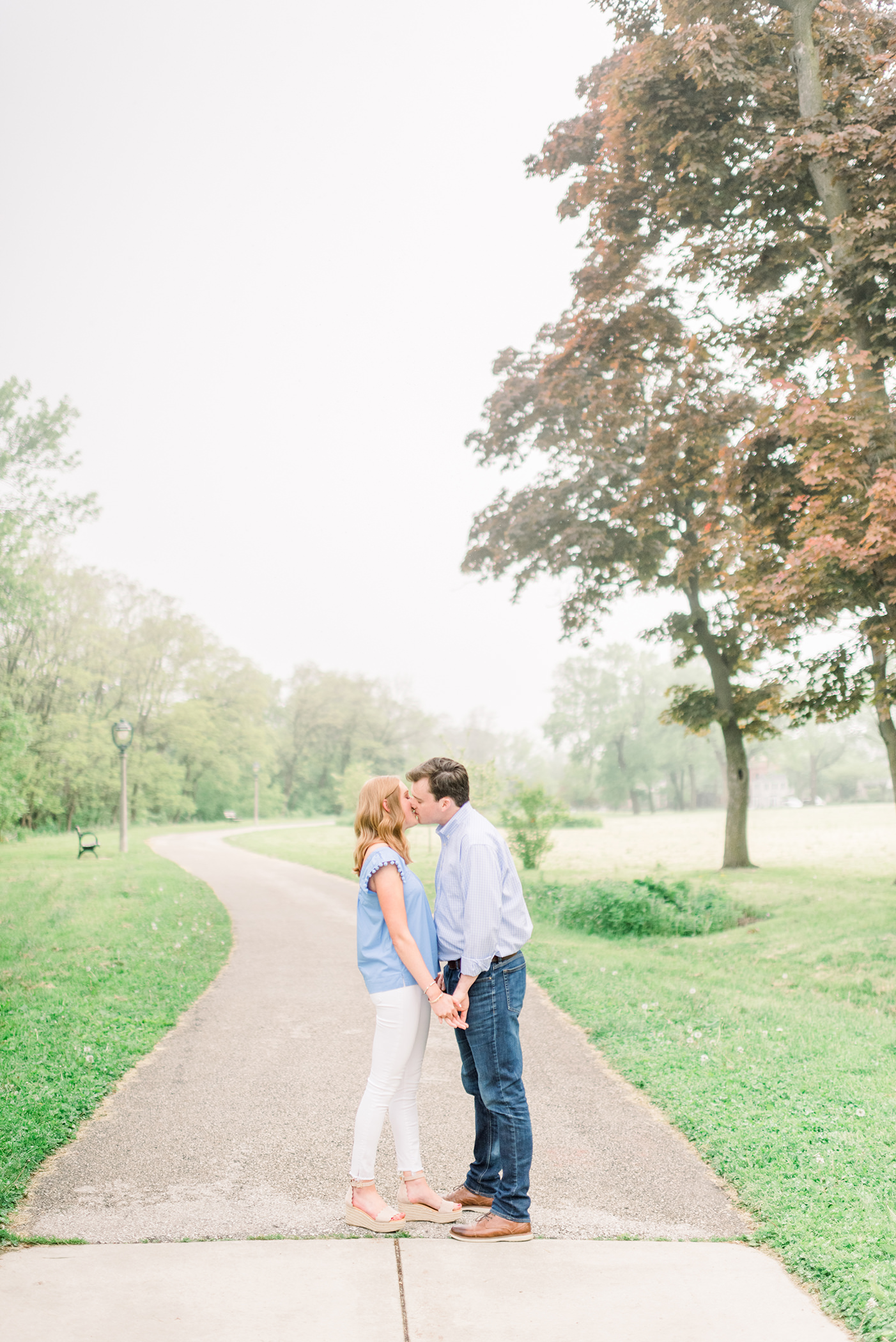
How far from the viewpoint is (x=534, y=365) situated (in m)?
19.6

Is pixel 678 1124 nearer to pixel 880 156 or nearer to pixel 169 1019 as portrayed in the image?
pixel 169 1019

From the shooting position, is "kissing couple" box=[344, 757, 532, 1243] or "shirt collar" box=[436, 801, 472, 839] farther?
"shirt collar" box=[436, 801, 472, 839]

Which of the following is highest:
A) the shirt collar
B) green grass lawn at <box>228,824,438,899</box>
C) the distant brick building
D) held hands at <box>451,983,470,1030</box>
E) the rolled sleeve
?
the shirt collar

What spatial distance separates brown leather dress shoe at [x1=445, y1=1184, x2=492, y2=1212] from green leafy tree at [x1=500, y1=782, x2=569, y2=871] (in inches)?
553

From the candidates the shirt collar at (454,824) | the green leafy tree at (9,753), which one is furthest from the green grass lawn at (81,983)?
the green leafy tree at (9,753)

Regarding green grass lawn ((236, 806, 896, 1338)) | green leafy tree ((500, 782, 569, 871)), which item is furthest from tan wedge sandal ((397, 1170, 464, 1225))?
green leafy tree ((500, 782, 569, 871))

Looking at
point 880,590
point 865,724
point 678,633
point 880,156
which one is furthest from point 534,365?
point 865,724

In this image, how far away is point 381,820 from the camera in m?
3.90

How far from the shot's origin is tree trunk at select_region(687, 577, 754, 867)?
63.3 ft

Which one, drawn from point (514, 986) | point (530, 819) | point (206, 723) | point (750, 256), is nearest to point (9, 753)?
point (530, 819)

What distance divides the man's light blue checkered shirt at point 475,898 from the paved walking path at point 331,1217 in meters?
1.11

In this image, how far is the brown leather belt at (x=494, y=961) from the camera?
3785 mm

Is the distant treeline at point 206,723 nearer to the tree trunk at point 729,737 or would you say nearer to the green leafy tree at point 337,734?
the green leafy tree at point 337,734

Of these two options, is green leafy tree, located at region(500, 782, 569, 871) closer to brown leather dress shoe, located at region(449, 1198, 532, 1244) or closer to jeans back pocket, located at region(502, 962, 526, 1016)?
jeans back pocket, located at region(502, 962, 526, 1016)
